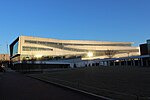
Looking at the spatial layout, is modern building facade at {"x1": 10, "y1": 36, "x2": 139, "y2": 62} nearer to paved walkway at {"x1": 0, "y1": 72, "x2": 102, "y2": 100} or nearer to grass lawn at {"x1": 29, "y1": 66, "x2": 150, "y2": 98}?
grass lawn at {"x1": 29, "y1": 66, "x2": 150, "y2": 98}

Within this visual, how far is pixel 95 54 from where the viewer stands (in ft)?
475

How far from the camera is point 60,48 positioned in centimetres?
12975

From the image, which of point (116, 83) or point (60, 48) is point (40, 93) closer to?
point (116, 83)

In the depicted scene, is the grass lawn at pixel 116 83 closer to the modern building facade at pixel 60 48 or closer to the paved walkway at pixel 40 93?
the paved walkway at pixel 40 93

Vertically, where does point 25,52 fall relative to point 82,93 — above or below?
above

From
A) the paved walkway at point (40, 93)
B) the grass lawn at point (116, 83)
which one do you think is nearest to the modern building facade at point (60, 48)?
the grass lawn at point (116, 83)

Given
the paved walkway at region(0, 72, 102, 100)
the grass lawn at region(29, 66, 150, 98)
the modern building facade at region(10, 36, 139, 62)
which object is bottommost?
the paved walkway at region(0, 72, 102, 100)

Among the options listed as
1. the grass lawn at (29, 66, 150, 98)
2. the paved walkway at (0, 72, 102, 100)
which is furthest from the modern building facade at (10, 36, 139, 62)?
the paved walkway at (0, 72, 102, 100)

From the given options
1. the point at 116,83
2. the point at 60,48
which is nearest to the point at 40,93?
the point at 116,83

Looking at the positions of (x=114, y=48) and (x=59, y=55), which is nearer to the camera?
(x=59, y=55)

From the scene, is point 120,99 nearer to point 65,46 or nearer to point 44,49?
point 44,49

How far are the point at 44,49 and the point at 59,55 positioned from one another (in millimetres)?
8923

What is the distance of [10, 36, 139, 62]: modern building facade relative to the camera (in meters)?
112

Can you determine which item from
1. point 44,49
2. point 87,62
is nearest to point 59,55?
point 44,49
